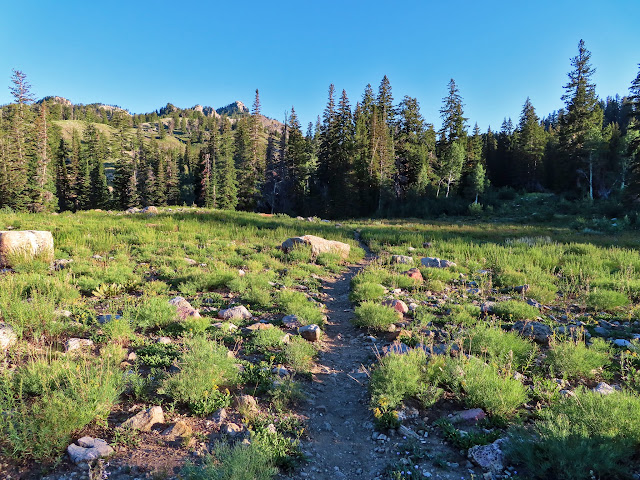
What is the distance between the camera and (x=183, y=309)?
6.16 metres

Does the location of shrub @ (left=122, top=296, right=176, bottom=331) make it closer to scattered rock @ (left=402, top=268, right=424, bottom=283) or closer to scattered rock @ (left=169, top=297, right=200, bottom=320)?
scattered rock @ (left=169, top=297, right=200, bottom=320)

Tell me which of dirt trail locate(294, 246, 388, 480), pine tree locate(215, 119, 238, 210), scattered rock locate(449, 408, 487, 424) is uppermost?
pine tree locate(215, 119, 238, 210)

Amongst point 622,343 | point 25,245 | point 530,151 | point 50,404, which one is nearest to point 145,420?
point 50,404

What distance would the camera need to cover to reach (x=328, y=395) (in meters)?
4.54

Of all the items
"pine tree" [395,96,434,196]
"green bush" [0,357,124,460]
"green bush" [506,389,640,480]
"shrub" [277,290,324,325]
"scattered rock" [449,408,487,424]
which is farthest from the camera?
"pine tree" [395,96,434,196]

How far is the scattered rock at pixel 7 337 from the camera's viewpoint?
4217mm

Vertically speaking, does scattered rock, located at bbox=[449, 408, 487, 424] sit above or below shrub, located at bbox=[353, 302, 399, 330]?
below

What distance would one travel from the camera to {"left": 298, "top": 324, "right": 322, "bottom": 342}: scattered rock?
6.00 meters

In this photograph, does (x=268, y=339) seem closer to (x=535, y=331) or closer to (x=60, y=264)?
(x=535, y=331)

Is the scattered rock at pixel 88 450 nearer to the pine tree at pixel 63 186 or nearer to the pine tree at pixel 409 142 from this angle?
the pine tree at pixel 409 142

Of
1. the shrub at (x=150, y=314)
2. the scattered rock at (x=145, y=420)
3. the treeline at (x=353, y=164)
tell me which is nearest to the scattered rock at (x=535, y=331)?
the scattered rock at (x=145, y=420)

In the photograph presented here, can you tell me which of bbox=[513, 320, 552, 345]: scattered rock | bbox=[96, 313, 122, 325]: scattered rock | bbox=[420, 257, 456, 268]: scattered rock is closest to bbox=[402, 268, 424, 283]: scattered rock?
bbox=[420, 257, 456, 268]: scattered rock

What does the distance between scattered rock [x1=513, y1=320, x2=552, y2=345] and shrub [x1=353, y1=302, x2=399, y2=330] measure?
7.23ft

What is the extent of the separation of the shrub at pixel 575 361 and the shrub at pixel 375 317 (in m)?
2.59
